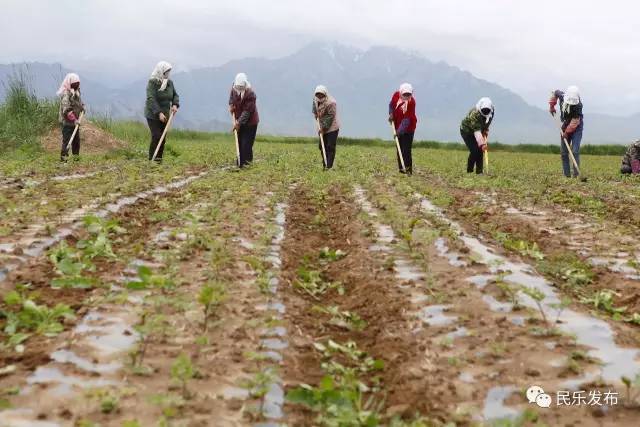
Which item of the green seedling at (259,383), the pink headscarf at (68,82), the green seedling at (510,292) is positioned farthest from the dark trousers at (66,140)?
the green seedling at (259,383)

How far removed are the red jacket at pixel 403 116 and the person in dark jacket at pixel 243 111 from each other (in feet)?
9.13

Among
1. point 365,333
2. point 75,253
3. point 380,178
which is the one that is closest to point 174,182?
point 380,178

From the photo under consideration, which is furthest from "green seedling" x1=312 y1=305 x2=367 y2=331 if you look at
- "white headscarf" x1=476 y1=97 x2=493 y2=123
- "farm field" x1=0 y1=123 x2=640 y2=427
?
"white headscarf" x1=476 y1=97 x2=493 y2=123

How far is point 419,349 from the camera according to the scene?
3.61m

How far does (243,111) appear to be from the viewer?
12867 millimetres

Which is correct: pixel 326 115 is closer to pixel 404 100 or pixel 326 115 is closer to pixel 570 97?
pixel 404 100

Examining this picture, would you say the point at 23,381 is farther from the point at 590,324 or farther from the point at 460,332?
the point at 590,324

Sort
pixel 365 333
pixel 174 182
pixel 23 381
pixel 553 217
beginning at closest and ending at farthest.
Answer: pixel 23 381
pixel 365 333
pixel 553 217
pixel 174 182

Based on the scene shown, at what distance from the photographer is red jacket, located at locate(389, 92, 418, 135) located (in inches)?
508

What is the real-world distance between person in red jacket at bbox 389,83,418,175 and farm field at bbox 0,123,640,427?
18.1 feet

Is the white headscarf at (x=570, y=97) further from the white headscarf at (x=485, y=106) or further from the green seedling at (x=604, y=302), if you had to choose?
the green seedling at (x=604, y=302)

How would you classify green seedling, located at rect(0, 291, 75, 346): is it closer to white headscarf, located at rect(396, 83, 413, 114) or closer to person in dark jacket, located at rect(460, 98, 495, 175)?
white headscarf, located at rect(396, 83, 413, 114)

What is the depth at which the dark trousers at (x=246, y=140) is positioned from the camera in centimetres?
1316

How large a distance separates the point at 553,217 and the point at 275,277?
4.41 m
